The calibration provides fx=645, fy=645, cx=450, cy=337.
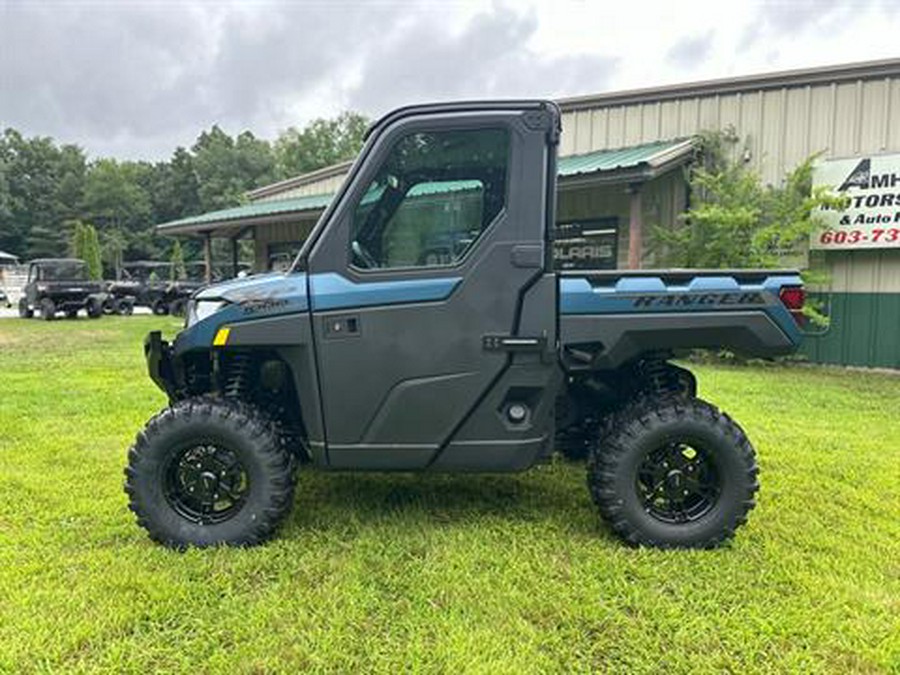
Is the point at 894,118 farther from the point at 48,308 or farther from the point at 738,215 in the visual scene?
the point at 48,308

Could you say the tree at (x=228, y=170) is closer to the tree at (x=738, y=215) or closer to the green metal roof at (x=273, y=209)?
the green metal roof at (x=273, y=209)

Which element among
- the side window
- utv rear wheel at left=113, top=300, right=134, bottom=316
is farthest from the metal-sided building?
utv rear wheel at left=113, top=300, right=134, bottom=316

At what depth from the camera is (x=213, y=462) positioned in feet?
10.4

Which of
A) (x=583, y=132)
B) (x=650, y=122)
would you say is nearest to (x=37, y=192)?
(x=583, y=132)

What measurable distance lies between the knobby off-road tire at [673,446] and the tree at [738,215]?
7224 mm

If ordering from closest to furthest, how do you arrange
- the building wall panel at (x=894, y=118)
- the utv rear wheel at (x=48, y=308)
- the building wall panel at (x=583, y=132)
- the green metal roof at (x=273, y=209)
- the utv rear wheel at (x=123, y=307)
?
the building wall panel at (x=894, y=118), the building wall panel at (x=583, y=132), the green metal roof at (x=273, y=209), the utv rear wheel at (x=48, y=308), the utv rear wheel at (x=123, y=307)

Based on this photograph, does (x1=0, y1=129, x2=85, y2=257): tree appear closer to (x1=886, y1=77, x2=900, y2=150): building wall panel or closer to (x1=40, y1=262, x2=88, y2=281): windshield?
(x1=40, y1=262, x2=88, y2=281): windshield

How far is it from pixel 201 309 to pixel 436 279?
1.19 metres

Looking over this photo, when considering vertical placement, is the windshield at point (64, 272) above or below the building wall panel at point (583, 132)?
below

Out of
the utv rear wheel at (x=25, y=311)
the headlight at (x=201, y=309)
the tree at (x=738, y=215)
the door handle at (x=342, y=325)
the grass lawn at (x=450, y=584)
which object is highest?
the tree at (x=738, y=215)

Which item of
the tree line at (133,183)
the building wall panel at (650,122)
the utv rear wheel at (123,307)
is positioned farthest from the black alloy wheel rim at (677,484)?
the tree line at (133,183)

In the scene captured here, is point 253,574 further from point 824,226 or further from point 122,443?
point 824,226

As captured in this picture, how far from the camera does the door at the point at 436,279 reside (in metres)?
3.02

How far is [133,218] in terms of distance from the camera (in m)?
62.0
